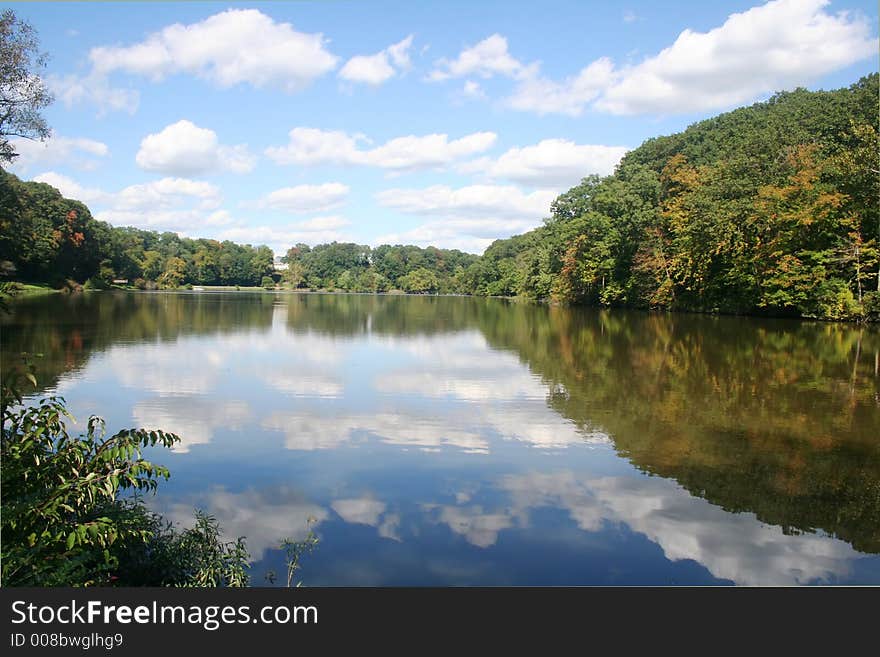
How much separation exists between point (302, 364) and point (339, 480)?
10374 millimetres

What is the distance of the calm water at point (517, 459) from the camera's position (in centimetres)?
539

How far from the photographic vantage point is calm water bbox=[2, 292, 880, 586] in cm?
539

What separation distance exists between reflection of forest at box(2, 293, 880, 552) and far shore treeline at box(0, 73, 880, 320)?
7548 mm

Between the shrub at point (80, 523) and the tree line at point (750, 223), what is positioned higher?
the tree line at point (750, 223)

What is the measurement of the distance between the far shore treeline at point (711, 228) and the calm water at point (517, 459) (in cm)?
358

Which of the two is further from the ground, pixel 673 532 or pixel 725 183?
pixel 725 183

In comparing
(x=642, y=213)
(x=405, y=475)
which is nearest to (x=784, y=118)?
(x=642, y=213)

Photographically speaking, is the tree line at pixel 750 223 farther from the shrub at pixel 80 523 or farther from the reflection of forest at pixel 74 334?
the shrub at pixel 80 523

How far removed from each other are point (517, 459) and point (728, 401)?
6.07 m

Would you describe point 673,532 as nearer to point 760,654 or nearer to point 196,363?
point 760,654

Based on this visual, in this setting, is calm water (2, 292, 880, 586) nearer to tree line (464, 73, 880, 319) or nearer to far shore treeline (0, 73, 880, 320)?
far shore treeline (0, 73, 880, 320)

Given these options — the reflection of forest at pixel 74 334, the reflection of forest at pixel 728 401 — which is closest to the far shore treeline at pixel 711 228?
the reflection of forest at pixel 728 401

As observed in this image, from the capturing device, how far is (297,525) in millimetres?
6020

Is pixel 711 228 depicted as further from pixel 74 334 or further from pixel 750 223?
pixel 74 334
